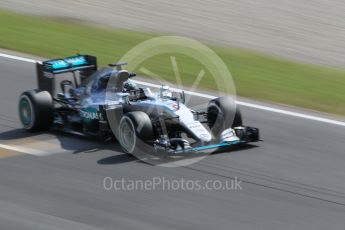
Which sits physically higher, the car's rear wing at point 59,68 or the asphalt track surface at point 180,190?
the car's rear wing at point 59,68

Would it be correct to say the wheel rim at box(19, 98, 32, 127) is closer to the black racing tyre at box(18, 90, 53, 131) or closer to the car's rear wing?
the black racing tyre at box(18, 90, 53, 131)

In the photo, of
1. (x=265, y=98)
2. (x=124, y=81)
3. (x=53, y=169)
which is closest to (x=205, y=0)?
(x=265, y=98)

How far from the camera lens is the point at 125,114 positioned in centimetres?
1220

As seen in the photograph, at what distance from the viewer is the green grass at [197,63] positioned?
16.1 meters

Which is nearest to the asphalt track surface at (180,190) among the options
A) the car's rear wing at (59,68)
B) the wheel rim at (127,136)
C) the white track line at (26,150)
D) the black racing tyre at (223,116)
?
the white track line at (26,150)

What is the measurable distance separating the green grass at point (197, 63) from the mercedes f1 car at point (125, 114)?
281 cm

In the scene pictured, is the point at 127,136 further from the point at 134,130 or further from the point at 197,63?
the point at 197,63

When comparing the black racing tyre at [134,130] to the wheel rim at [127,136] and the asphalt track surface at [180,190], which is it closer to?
the wheel rim at [127,136]

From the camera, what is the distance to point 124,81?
1302cm

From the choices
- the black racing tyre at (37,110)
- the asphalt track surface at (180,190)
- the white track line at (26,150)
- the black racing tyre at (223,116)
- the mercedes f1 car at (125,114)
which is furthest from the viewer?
the black racing tyre at (37,110)

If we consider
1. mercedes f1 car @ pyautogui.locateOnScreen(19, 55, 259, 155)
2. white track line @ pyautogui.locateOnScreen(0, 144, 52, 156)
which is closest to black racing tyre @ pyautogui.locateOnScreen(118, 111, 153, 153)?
mercedes f1 car @ pyautogui.locateOnScreen(19, 55, 259, 155)

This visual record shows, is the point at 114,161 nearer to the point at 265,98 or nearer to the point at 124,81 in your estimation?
the point at 124,81

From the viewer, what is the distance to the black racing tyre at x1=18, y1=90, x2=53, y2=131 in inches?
516

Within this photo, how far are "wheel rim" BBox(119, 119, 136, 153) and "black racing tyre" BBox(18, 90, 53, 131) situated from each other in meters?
1.52
